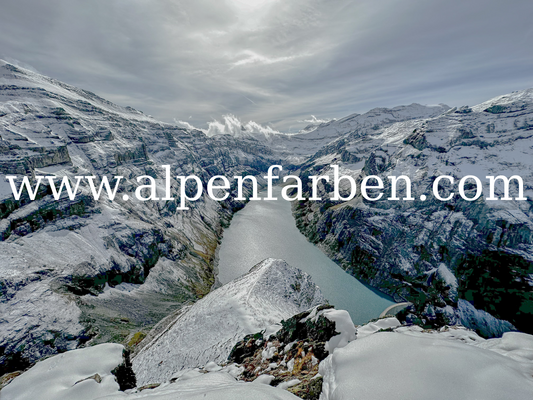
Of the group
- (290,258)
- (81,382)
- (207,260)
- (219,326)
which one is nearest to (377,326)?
(219,326)

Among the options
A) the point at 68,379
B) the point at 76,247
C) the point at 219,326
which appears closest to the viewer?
the point at 68,379

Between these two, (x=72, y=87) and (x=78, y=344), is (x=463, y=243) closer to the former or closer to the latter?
(x=78, y=344)

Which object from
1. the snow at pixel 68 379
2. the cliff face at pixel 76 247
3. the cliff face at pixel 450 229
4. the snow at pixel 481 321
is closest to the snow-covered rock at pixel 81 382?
the snow at pixel 68 379

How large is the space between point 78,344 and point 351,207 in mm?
111815

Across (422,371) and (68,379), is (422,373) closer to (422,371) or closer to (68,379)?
(422,371)

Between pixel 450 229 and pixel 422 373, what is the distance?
94800 mm

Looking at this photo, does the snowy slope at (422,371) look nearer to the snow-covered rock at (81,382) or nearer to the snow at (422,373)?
the snow at (422,373)

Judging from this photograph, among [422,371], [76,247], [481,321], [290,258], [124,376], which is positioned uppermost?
[422,371]

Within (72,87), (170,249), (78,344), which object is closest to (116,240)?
(170,249)

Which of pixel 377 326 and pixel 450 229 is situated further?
pixel 450 229

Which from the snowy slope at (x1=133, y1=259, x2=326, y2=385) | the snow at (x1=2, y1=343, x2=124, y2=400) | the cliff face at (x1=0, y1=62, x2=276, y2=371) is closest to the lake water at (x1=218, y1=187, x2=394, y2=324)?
the cliff face at (x1=0, y1=62, x2=276, y2=371)

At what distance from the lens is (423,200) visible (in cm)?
9281

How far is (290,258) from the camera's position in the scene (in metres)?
100

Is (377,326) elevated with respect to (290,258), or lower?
elevated
